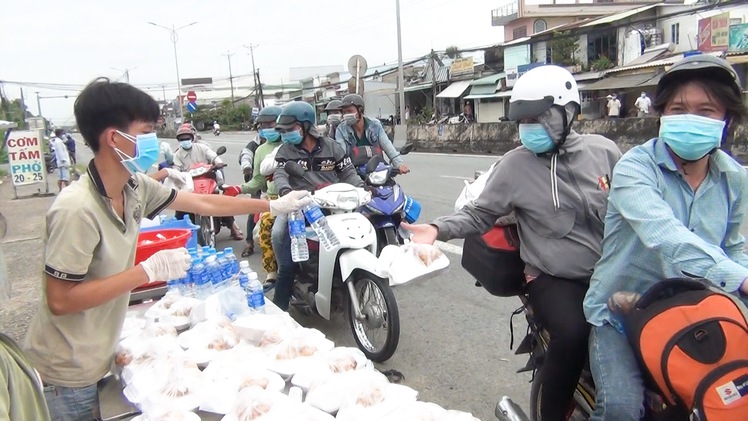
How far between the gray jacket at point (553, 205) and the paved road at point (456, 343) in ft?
1.75

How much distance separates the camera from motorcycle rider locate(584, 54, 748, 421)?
1787 mm

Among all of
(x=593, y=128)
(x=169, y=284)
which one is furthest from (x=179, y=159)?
(x=593, y=128)

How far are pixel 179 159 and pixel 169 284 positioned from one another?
4.71 m

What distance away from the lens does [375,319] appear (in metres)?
3.67

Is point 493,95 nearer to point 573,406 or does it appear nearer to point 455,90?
point 455,90

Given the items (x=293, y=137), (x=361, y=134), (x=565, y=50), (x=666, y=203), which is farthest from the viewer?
(x=565, y=50)

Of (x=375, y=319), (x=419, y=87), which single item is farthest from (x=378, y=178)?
(x=419, y=87)

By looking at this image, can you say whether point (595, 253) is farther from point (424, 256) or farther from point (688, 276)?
point (424, 256)

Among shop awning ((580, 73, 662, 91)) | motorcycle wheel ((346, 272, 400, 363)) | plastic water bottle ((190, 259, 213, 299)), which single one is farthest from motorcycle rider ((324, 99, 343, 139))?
shop awning ((580, 73, 662, 91))

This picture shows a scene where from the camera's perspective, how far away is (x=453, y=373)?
355cm

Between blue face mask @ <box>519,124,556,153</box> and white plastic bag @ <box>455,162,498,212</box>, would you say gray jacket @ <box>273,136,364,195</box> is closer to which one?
white plastic bag @ <box>455,162,498,212</box>

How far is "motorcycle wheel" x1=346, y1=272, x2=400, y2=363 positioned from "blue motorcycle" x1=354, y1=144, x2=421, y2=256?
801 millimetres

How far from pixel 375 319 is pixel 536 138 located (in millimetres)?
1859

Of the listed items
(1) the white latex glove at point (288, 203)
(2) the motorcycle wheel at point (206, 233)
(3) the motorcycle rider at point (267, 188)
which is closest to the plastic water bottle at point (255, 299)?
(1) the white latex glove at point (288, 203)
